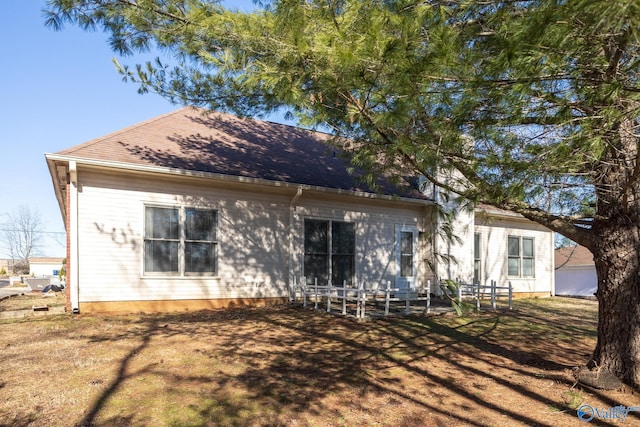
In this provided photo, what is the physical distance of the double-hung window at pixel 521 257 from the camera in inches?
685

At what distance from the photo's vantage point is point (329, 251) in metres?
12.5

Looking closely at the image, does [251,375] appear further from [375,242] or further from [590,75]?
[375,242]

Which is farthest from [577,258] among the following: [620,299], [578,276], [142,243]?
[142,243]

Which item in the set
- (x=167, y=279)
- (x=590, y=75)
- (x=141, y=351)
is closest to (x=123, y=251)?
(x=167, y=279)

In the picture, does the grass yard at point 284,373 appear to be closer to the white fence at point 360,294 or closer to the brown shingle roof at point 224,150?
the white fence at point 360,294

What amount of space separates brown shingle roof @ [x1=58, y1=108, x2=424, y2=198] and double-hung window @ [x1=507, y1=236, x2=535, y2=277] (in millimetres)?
5757

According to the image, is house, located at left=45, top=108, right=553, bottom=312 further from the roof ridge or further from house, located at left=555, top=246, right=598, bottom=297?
house, located at left=555, top=246, right=598, bottom=297

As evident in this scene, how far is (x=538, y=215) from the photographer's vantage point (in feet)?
18.4

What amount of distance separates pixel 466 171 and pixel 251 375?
3738 mm

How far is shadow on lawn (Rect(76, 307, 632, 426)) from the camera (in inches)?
179

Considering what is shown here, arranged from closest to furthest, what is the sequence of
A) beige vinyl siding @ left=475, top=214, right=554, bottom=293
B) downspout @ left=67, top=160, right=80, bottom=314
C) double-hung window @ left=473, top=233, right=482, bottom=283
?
downspout @ left=67, top=160, right=80, bottom=314, double-hung window @ left=473, top=233, right=482, bottom=283, beige vinyl siding @ left=475, top=214, right=554, bottom=293

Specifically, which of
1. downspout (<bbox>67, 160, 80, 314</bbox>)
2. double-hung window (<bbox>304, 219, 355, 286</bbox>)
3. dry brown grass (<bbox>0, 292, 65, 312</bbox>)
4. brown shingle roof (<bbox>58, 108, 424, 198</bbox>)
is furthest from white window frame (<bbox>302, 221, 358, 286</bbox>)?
dry brown grass (<bbox>0, 292, 65, 312</bbox>)

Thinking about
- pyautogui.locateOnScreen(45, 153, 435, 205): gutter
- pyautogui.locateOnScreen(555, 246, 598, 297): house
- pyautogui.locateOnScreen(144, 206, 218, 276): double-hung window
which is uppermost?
pyautogui.locateOnScreen(45, 153, 435, 205): gutter

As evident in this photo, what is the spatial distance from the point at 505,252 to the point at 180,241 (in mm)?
12678
